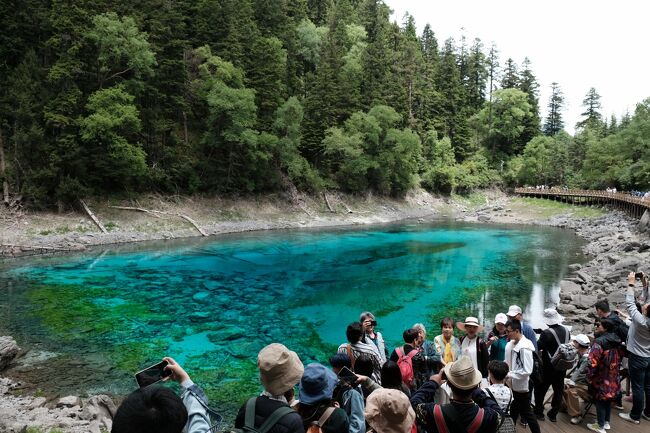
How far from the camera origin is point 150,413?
6.56 feet

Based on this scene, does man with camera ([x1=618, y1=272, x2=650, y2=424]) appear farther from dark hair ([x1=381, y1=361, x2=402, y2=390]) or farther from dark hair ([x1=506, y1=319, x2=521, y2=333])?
dark hair ([x1=381, y1=361, x2=402, y2=390])

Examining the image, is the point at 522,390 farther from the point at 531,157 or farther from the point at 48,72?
the point at 531,157

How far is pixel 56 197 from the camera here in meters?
25.2

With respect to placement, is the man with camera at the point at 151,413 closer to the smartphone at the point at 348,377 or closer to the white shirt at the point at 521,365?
the smartphone at the point at 348,377

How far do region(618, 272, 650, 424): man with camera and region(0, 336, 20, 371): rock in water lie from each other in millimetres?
11353

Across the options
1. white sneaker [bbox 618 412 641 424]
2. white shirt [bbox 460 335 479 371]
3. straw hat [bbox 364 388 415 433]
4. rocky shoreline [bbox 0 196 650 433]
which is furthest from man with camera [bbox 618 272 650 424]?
rocky shoreline [bbox 0 196 650 433]

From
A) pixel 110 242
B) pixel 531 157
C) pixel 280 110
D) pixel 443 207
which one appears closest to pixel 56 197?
pixel 110 242

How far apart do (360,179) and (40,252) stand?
29754 millimetres

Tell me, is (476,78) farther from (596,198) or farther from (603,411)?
(603,411)

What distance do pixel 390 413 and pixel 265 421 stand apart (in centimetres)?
86

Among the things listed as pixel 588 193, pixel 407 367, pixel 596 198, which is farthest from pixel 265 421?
pixel 596 198

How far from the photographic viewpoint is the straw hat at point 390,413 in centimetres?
282

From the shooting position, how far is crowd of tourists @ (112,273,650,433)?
2.64 m

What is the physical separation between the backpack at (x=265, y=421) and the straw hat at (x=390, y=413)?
1.91 ft
